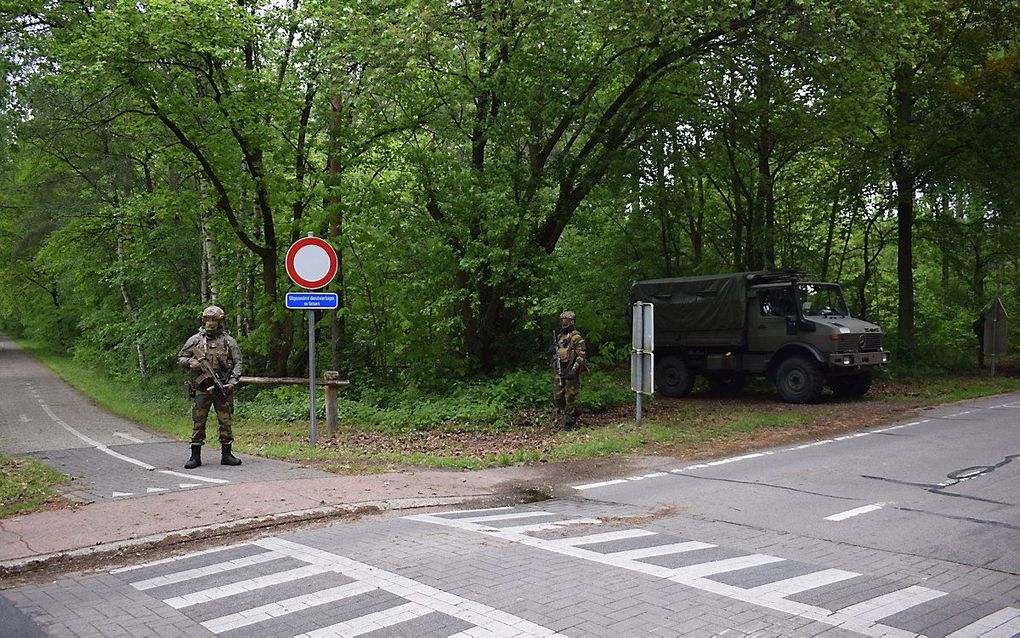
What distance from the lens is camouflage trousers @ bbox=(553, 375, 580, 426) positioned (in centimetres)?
1440

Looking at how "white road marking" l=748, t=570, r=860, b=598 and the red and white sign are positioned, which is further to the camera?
the red and white sign

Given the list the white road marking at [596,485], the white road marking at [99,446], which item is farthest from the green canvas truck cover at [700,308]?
the white road marking at [99,446]

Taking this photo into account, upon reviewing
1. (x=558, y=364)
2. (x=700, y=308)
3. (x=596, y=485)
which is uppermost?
(x=700, y=308)

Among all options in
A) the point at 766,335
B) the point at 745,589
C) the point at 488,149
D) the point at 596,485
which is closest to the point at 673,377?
the point at 766,335

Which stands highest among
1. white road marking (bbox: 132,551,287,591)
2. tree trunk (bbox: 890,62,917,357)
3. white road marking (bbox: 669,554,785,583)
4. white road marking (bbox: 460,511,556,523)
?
tree trunk (bbox: 890,62,917,357)

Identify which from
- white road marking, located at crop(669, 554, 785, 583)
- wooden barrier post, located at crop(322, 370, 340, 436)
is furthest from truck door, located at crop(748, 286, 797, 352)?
white road marking, located at crop(669, 554, 785, 583)

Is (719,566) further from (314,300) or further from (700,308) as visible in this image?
(700,308)

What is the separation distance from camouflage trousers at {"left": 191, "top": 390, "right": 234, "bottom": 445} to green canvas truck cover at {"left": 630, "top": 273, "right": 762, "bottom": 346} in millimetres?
12200

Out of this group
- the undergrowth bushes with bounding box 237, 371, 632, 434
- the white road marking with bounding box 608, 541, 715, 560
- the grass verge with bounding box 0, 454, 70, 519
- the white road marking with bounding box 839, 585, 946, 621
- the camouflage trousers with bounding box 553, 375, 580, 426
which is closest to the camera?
the white road marking with bounding box 839, 585, 946, 621

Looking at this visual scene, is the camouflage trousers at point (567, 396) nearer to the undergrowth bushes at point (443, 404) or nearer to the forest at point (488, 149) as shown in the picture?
the undergrowth bushes at point (443, 404)

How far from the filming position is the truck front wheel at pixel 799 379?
17.9 metres

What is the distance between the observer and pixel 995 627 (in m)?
4.80

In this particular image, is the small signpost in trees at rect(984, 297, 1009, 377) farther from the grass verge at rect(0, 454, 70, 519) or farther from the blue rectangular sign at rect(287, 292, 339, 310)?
the grass verge at rect(0, 454, 70, 519)

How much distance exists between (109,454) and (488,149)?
1001 cm
